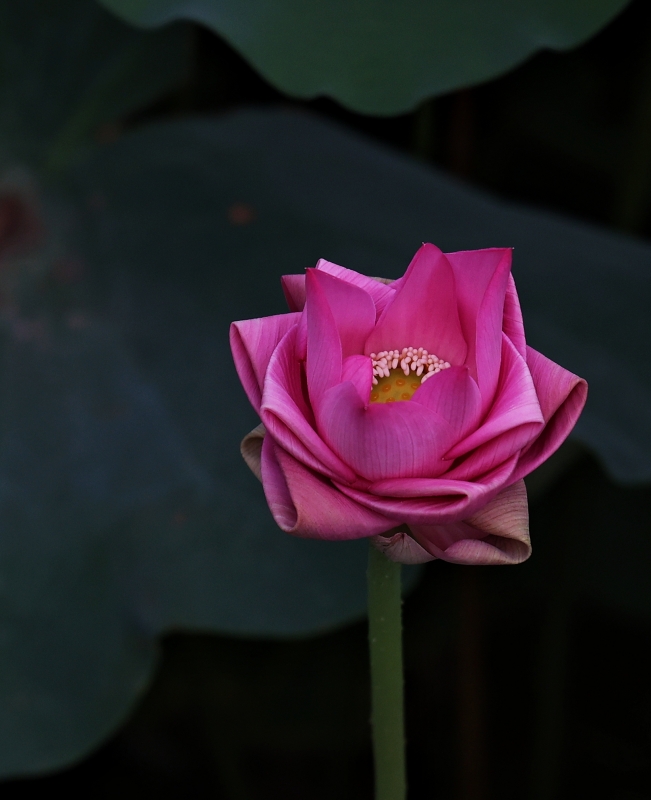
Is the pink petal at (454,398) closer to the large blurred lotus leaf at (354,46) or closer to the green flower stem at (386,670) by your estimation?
the green flower stem at (386,670)

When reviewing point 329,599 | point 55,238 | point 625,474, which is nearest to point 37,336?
point 55,238

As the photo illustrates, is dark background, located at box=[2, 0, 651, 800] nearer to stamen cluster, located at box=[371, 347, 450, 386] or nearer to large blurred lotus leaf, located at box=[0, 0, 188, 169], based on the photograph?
large blurred lotus leaf, located at box=[0, 0, 188, 169]

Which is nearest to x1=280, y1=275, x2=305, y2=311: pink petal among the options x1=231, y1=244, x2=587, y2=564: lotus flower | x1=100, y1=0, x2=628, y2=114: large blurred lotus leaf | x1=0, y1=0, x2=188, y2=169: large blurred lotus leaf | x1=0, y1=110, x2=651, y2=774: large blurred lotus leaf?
x1=231, y1=244, x2=587, y2=564: lotus flower

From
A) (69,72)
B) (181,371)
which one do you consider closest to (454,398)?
(181,371)

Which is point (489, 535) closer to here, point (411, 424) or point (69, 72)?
point (411, 424)

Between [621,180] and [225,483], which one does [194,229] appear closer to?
[225,483]

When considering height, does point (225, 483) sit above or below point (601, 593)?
above

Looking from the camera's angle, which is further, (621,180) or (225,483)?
(621,180)
